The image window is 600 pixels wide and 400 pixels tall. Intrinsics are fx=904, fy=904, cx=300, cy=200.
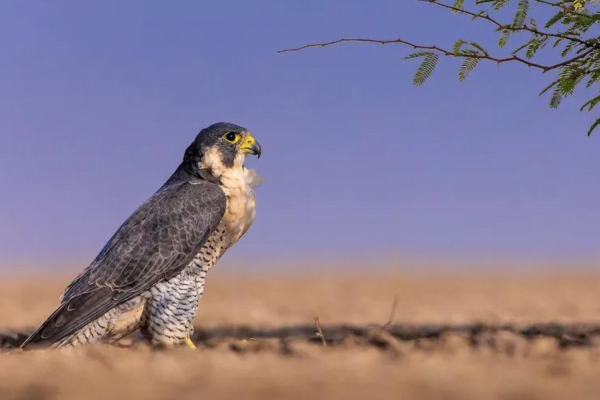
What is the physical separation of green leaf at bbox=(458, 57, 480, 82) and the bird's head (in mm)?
1873

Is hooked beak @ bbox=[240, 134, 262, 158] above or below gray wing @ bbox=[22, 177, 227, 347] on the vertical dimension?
above

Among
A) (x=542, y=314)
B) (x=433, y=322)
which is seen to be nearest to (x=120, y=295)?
(x=433, y=322)

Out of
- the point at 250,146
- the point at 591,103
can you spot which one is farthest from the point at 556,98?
the point at 250,146

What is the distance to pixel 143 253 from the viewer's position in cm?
714

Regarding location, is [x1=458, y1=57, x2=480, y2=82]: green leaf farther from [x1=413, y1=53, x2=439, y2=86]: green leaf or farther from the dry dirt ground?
the dry dirt ground

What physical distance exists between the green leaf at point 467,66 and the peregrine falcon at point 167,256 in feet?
6.15

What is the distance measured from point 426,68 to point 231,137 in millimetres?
1816

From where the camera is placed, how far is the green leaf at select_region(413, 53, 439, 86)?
22.1 ft

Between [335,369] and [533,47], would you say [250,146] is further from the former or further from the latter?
[335,369]

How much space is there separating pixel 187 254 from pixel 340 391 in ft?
11.6

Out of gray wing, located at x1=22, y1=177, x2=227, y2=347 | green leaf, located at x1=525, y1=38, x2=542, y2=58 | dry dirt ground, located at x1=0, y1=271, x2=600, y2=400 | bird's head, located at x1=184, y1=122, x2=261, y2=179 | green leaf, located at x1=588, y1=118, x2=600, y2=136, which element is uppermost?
green leaf, located at x1=525, y1=38, x2=542, y2=58

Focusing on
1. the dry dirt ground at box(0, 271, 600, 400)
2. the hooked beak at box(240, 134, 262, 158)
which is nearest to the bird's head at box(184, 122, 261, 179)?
the hooked beak at box(240, 134, 262, 158)

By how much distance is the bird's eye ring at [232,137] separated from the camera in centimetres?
762

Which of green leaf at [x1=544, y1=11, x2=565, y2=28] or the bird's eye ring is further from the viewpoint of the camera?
the bird's eye ring
